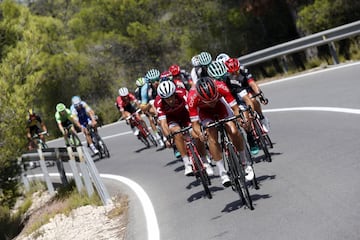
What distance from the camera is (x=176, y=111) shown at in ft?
42.2

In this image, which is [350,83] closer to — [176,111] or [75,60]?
[176,111]

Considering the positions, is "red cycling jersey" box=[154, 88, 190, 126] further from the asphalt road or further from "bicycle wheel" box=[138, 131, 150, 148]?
"bicycle wheel" box=[138, 131, 150, 148]

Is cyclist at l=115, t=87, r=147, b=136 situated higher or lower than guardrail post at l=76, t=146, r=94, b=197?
higher

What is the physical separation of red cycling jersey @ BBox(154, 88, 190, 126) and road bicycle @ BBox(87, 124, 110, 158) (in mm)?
9242

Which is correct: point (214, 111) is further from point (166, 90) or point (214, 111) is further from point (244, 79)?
point (244, 79)

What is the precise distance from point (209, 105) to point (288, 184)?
1736mm

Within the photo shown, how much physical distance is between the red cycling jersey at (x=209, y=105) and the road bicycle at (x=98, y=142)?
11.4 m

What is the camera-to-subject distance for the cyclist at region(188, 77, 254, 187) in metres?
10.2

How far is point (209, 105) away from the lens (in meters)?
10.5

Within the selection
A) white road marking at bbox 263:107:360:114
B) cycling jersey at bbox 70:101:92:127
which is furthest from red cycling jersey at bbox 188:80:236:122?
cycling jersey at bbox 70:101:92:127

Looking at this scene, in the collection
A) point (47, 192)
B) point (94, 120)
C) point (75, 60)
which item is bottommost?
point (47, 192)

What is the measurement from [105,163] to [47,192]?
6.34 feet

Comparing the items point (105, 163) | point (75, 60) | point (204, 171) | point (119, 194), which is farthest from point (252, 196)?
point (75, 60)

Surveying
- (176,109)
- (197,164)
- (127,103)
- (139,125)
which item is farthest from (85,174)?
(127,103)
